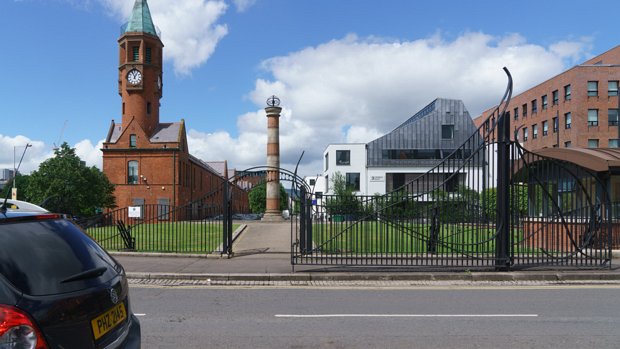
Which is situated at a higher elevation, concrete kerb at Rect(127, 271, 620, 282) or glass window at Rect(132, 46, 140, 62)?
glass window at Rect(132, 46, 140, 62)

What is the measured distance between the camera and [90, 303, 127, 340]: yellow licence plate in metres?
3.01

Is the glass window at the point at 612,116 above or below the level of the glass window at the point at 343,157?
above

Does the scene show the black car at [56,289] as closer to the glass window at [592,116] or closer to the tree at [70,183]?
the tree at [70,183]

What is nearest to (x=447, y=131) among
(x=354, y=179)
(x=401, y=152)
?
(x=401, y=152)

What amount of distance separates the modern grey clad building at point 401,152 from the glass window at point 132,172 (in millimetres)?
23684

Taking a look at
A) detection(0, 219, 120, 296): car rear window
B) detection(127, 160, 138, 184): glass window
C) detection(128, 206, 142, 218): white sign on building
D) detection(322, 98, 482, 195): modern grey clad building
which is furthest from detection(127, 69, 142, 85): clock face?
detection(0, 219, 120, 296): car rear window

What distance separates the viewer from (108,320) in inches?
126

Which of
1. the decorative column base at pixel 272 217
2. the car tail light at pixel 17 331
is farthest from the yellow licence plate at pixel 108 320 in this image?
the decorative column base at pixel 272 217

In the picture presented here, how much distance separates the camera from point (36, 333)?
101 inches

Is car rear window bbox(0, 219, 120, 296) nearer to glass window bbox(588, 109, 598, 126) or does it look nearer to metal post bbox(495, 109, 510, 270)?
metal post bbox(495, 109, 510, 270)

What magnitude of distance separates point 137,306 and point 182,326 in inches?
67.6

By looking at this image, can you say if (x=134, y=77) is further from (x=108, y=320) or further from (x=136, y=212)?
(x=108, y=320)

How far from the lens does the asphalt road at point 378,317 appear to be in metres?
5.93

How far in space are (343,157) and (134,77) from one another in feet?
91.9
